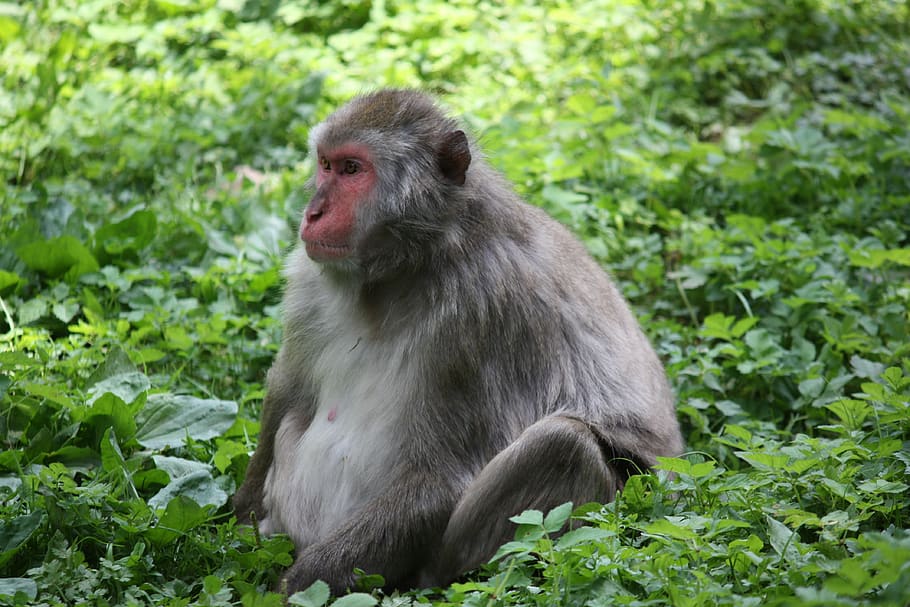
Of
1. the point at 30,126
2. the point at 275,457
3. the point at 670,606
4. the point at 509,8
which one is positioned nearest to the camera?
the point at 670,606

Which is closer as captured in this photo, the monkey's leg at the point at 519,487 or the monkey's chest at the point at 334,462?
the monkey's leg at the point at 519,487

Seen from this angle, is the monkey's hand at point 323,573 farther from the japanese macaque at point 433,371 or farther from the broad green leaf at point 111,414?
the broad green leaf at point 111,414

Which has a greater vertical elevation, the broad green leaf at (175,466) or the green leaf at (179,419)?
the green leaf at (179,419)

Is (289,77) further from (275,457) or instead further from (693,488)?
(693,488)

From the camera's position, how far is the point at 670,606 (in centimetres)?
309

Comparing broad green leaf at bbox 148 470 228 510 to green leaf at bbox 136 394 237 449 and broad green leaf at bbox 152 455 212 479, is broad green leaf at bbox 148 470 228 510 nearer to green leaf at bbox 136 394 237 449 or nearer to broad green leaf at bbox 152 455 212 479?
broad green leaf at bbox 152 455 212 479

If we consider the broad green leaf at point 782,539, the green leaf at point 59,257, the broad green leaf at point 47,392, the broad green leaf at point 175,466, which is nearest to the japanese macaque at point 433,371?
the broad green leaf at point 175,466

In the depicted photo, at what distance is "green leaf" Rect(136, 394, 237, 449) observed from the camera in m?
4.63

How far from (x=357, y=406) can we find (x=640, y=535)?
116cm

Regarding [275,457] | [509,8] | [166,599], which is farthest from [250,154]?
[166,599]

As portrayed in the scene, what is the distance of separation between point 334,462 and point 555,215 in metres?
2.75

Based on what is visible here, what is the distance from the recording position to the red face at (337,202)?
3994mm

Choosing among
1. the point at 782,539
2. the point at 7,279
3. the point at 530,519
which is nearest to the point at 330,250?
the point at 530,519

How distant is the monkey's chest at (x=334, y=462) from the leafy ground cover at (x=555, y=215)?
185mm
